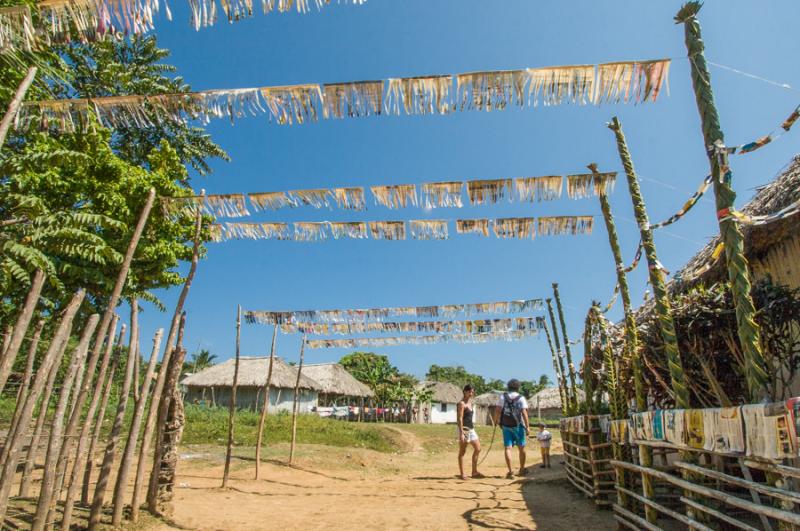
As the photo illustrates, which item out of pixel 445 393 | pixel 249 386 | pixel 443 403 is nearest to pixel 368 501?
pixel 249 386

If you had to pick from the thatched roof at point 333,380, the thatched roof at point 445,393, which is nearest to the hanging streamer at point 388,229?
the thatched roof at point 333,380

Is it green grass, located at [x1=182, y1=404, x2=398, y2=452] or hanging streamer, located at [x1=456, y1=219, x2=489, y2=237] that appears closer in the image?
→ hanging streamer, located at [x1=456, y1=219, x2=489, y2=237]

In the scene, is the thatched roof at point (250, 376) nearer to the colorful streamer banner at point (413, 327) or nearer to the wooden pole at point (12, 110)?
the colorful streamer banner at point (413, 327)

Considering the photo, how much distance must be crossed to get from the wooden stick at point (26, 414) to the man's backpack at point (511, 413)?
7658mm

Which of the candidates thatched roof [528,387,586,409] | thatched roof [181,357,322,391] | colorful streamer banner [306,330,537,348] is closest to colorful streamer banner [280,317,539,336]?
colorful streamer banner [306,330,537,348]

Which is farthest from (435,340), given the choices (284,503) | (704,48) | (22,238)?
(704,48)

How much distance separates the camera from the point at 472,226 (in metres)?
7.82

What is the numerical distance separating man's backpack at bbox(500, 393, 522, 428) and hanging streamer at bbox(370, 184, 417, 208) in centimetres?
499

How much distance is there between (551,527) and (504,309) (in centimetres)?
739

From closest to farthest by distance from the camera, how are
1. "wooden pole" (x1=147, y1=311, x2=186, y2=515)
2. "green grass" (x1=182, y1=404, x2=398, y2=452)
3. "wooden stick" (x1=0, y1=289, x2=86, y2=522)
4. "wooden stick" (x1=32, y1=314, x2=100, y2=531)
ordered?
"wooden stick" (x1=0, y1=289, x2=86, y2=522) < "wooden stick" (x1=32, y1=314, x2=100, y2=531) < "wooden pole" (x1=147, y1=311, x2=186, y2=515) < "green grass" (x1=182, y1=404, x2=398, y2=452)

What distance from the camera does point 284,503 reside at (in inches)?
303

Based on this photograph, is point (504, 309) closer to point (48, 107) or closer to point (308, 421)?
point (48, 107)

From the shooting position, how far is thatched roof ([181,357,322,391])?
1212 inches

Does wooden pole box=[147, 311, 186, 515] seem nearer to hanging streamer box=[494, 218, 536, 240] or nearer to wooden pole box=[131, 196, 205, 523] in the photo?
wooden pole box=[131, 196, 205, 523]
